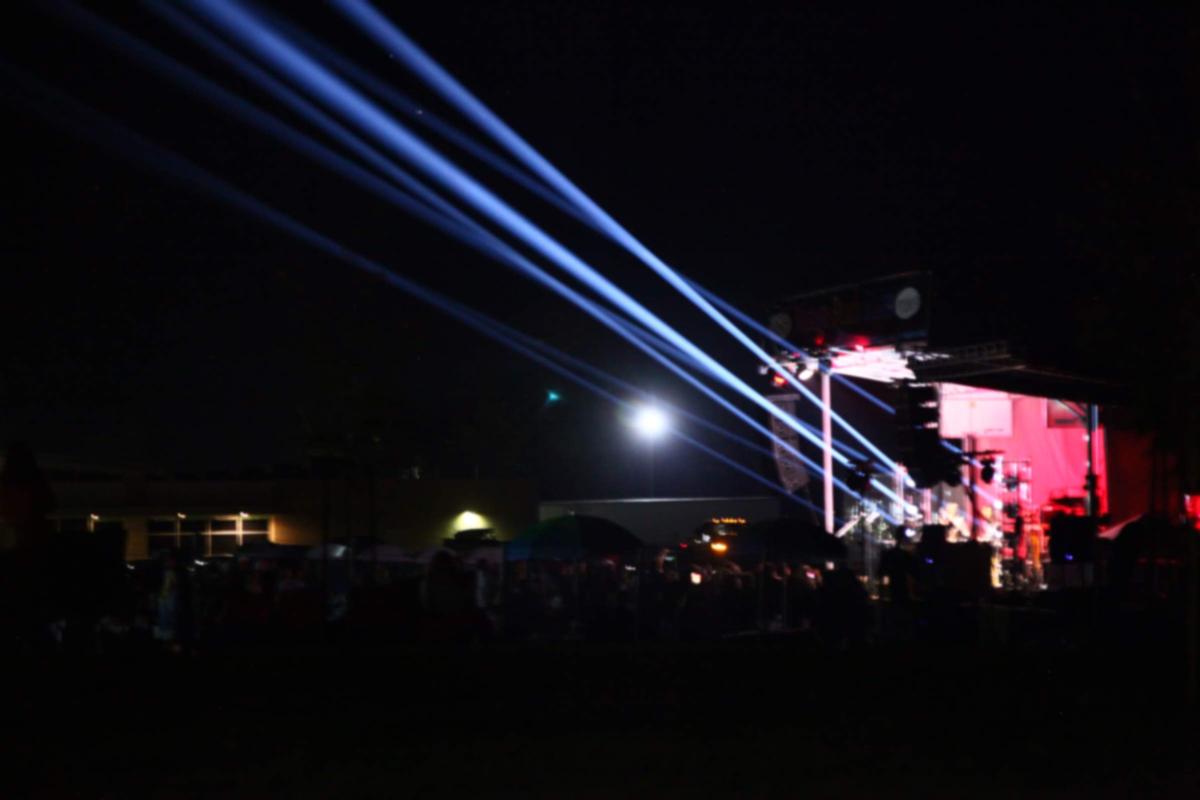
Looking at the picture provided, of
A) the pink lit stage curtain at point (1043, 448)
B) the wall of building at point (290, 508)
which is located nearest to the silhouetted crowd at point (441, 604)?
the wall of building at point (290, 508)

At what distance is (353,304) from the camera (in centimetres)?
1806

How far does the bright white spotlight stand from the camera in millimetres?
36381

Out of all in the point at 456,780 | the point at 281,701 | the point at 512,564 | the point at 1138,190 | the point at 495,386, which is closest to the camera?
the point at 456,780

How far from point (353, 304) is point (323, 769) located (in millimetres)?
12045

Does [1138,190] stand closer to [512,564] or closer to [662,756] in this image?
[662,756]

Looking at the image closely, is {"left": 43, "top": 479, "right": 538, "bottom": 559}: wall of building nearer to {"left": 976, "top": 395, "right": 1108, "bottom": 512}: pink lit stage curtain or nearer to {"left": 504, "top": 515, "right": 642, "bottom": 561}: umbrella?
{"left": 504, "top": 515, "right": 642, "bottom": 561}: umbrella

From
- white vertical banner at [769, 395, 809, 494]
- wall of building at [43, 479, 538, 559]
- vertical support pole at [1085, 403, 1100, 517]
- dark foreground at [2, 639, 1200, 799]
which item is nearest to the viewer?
dark foreground at [2, 639, 1200, 799]

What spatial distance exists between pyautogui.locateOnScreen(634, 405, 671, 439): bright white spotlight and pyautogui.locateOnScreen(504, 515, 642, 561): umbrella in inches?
721

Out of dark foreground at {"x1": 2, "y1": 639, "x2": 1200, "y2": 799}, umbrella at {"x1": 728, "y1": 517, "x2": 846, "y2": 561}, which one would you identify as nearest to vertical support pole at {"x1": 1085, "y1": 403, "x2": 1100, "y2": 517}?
umbrella at {"x1": 728, "y1": 517, "x2": 846, "y2": 561}

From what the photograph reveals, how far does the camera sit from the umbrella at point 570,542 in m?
16.8

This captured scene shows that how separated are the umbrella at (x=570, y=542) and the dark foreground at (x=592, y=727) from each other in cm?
430

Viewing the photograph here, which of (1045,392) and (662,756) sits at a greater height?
(1045,392)

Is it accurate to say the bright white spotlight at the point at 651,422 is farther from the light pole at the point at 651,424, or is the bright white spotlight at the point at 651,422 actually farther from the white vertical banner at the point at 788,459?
the white vertical banner at the point at 788,459

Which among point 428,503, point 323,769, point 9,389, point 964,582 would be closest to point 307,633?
point 323,769
